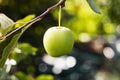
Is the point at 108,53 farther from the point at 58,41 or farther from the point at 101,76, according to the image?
the point at 58,41

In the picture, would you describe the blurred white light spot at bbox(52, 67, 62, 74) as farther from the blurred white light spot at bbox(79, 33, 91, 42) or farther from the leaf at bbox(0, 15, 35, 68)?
the leaf at bbox(0, 15, 35, 68)

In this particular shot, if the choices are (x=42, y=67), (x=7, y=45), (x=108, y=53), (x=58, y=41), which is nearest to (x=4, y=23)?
(x=7, y=45)

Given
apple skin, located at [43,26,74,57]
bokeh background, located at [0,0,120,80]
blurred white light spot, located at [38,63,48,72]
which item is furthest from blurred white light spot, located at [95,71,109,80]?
apple skin, located at [43,26,74,57]

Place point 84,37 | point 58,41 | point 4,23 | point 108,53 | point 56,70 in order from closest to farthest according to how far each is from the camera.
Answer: point 58,41 < point 4,23 < point 56,70 < point 108,53 < point 84,37

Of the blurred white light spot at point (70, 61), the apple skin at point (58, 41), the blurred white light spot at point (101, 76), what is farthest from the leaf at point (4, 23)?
the blurred white light spot at point (101, 76)

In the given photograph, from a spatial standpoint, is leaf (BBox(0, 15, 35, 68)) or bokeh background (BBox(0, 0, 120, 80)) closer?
leaf (BBox(0, 15, 35, 68))

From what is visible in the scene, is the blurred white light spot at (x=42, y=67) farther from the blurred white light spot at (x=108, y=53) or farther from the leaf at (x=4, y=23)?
the leaf at (x=4, y=23)

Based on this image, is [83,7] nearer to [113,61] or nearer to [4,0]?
[113,61]
